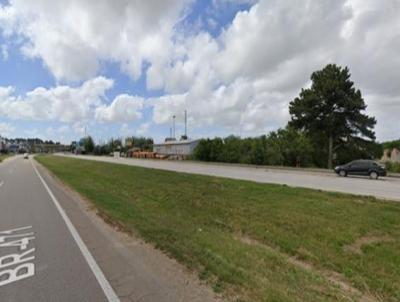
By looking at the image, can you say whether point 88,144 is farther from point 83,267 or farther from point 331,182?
point 83,267

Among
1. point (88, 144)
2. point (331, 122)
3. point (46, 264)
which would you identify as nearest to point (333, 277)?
point (46, 264)

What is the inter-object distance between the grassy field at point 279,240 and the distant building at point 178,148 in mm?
66982

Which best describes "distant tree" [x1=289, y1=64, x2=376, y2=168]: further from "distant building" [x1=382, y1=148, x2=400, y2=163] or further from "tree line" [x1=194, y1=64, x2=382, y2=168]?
"distant building" [x1=382, y1=148, x2=400, y2=163]

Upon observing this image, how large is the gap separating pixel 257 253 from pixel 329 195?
30.1ft

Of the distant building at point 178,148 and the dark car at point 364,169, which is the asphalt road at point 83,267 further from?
the distant building at point 178,148

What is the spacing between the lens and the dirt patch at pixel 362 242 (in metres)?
7.71

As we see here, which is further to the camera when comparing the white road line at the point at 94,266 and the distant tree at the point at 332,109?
the distant tree at the point at 332,109

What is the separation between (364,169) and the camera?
99.4 feet

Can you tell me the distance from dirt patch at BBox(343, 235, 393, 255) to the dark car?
23169 millimetres

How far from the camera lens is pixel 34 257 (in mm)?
6395

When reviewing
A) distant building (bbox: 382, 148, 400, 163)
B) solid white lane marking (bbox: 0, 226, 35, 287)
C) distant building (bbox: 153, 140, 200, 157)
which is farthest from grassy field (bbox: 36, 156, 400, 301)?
distant building (bbox: 382, 148, 400, 163)

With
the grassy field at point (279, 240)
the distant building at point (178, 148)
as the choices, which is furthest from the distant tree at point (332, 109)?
the distant building at point (178, 148)

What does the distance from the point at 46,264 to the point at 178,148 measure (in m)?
88.6

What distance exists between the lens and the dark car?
29.4 m
